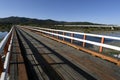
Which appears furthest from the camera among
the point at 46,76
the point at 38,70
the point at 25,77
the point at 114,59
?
the point at 114,59

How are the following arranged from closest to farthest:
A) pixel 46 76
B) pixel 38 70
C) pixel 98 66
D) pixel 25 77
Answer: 1. pixel 25 77
2. pixel 46 76
3. pixel 38 70
4. pixel 98 66

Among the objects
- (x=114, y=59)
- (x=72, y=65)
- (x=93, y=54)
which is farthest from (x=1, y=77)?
(x=93, y=54)

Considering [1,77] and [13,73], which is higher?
[1,77]

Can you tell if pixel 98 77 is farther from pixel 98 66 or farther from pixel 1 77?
pixel 1 77

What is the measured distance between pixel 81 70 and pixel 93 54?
3.07 metres

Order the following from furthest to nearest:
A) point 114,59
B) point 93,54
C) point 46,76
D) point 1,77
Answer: point 93,54, point 114,59, point 46,76, point 1,77

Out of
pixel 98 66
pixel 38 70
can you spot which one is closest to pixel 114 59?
pixel 98 66

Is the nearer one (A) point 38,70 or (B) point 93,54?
(A) point 38,70

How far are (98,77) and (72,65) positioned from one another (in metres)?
1.66

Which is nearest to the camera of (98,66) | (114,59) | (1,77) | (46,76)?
(1,77)

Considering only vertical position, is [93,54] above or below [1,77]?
below

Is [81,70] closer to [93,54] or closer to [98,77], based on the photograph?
[98,77]

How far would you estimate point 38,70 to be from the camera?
20.2 ft

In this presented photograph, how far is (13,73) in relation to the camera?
18.4 feet
